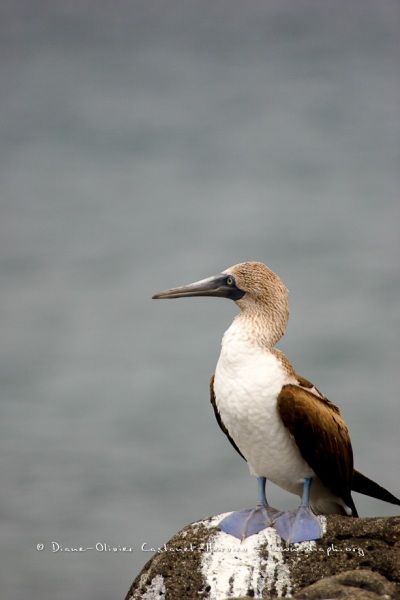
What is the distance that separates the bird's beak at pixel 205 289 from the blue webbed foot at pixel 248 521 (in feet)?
4.45

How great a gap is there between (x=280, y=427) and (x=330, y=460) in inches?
14.9

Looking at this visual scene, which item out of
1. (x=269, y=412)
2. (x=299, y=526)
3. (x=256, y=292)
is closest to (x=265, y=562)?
(x=299, y=526)

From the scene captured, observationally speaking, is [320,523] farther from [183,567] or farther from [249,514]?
[183,567]

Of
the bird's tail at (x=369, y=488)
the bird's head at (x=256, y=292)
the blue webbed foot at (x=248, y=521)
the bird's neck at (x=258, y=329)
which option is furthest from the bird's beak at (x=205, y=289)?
the bird's tail at (x=369, y=488)

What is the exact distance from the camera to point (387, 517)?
6.42m

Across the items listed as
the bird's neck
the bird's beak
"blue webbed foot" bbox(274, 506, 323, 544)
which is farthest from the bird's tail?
the bird's beak

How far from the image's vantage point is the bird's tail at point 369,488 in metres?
6.74

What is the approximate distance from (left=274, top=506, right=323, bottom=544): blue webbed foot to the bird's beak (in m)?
1.40

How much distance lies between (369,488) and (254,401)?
1156 millimetres

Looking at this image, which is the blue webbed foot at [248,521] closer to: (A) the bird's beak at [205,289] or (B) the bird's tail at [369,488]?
(B) the bird's tail at [369,488]

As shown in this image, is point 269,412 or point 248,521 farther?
point 248,521

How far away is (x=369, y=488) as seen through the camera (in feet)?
22.4

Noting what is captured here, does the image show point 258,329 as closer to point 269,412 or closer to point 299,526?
point 269,412

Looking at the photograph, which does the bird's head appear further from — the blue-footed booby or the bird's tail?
the bird's tail
